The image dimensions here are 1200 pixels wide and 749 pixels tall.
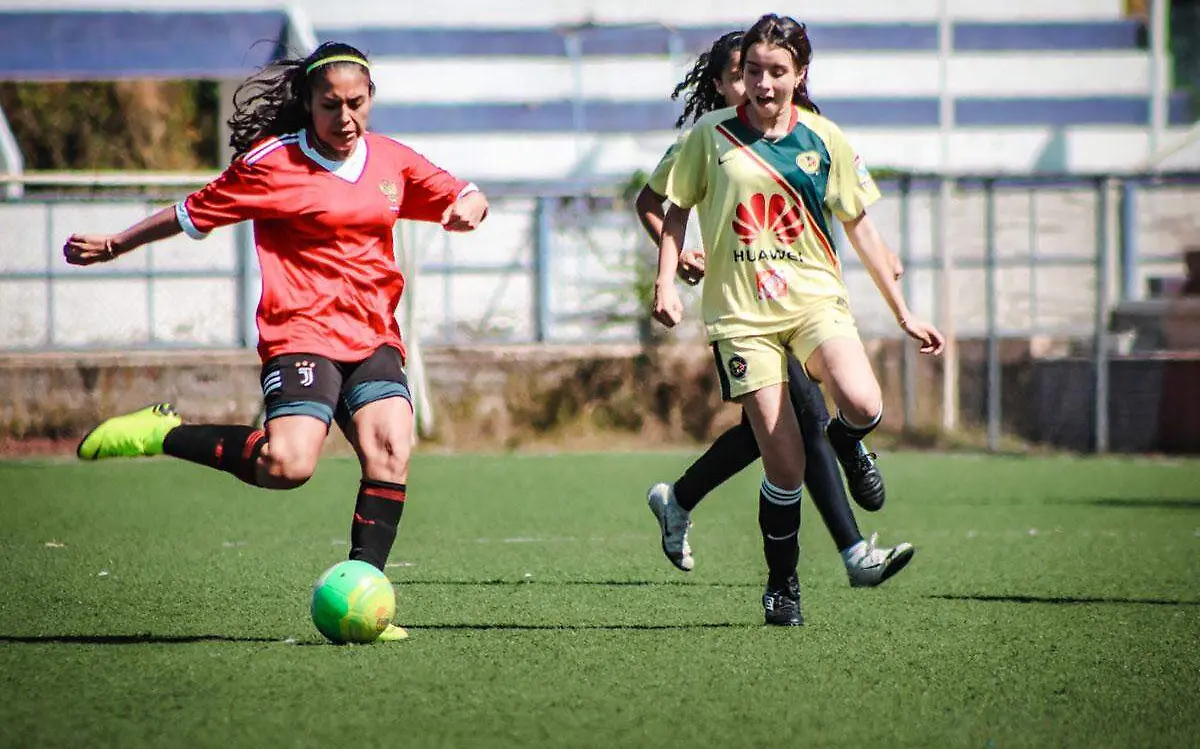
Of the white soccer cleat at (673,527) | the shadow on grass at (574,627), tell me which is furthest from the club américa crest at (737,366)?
the white soccer cleat at (673,527)

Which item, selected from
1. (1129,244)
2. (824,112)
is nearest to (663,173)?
(1129,244)

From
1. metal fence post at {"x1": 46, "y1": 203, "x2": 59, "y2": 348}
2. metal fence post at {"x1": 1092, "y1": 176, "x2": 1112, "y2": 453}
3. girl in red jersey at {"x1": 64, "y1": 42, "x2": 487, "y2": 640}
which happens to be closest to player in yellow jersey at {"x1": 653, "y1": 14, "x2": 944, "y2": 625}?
girl in red jersey at {"x1": 64, "y1": 42, "x2": 487, "y2": 640}

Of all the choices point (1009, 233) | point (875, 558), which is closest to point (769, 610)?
point (875, 558)

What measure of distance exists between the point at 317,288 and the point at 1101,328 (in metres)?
11.0

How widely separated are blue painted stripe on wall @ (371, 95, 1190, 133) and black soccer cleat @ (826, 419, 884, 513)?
55.7 ft

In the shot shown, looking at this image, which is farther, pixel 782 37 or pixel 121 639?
pixel 782 37

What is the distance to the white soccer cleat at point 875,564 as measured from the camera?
6246mm

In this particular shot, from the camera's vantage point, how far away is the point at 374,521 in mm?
5844

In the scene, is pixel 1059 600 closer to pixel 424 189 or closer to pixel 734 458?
pixel 734 458

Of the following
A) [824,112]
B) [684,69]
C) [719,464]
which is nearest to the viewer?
[719,464]

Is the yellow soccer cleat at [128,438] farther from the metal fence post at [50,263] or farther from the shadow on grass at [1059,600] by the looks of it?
the metal fence post at [50,263]

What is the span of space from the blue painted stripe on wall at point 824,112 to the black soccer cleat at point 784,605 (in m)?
17.4

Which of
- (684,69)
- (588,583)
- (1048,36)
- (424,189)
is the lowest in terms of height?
(588,583)

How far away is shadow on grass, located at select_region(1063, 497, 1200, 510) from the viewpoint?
10711 millimetres
